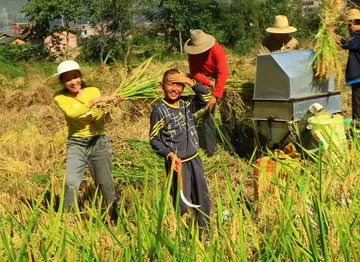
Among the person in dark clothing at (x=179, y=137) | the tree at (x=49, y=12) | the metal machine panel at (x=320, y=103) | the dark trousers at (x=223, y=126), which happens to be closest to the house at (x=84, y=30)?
the tree at (x=49, y=12)

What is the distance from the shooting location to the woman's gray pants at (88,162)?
4176mm

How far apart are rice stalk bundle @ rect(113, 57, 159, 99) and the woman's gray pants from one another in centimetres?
36

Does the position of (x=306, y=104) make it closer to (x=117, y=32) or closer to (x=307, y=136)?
(x=307, y=136)

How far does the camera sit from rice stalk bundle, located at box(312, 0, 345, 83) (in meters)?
5.21

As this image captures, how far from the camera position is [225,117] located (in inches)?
255

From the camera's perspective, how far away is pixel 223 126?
6.52 m

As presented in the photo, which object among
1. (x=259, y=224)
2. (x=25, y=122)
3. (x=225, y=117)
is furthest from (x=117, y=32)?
(x=259, y=224)

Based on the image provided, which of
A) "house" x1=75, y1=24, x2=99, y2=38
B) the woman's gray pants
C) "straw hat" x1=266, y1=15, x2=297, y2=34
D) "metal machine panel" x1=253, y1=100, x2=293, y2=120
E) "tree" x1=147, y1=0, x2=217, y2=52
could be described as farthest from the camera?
"tree" x1=147, y1=0, x2=217, y2=52

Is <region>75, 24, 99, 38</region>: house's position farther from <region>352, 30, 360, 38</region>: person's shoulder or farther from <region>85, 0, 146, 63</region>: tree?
<region>352, 30, 360, 38</region>: person's shoulder

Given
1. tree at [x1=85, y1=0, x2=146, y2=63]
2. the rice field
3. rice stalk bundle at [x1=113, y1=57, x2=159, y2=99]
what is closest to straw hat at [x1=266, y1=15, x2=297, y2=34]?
the rice field

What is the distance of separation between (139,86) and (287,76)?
5.04 feet

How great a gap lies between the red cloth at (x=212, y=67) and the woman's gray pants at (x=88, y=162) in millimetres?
1634

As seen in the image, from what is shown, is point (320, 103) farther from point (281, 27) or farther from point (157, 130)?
point (157, 130)

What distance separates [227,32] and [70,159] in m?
21.4
